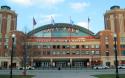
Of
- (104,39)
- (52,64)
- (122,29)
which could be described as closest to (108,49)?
(104,39)

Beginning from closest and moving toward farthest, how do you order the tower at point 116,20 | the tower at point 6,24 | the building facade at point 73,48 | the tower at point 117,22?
the building facade at point 73,48
the tower at point 6,24
the tower at point 117,22
the tower at point 116,20

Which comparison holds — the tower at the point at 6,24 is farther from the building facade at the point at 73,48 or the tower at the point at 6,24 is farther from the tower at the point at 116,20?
the tower at the point at 116,20

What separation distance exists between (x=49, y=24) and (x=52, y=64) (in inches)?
871

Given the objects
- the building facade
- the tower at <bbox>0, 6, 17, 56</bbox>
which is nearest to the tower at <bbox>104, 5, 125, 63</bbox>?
the building facade

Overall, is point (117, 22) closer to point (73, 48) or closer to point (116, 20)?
point (116, 20)

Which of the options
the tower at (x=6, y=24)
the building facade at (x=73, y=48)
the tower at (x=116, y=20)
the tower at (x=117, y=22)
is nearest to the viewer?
the building facade at (x=73, y=48)

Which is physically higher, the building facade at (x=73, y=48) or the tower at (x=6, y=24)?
the tower at (x=6, y=24)

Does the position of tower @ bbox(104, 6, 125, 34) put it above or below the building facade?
above

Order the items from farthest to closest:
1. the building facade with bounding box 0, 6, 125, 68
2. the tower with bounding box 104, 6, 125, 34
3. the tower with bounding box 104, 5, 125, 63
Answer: the tower with bounding box 104, 6, 125, 34, the tower with bounding box 104, 5, 125, 63, the building facade with bounding box 0, 6, 125, 68

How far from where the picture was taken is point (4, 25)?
113250 mm

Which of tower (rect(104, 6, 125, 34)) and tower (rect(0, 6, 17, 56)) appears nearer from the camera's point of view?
tower (rect(0, 6, 17, 56))

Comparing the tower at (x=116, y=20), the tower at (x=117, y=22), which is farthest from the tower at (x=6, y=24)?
the tower at (x=116, y=20)

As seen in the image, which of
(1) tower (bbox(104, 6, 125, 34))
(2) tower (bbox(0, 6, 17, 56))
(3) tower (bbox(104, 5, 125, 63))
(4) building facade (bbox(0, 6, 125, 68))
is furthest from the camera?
(1) tower (bbox(104, 6, 125, 34))

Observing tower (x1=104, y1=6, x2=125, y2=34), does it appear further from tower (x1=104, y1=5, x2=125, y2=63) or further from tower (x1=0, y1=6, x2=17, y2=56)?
tower (x1=0, y1=6, x2=17, y2=56)
